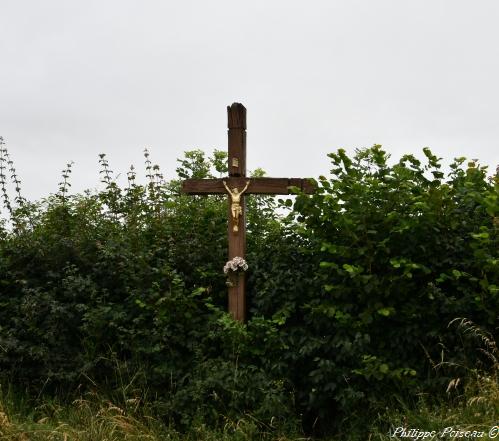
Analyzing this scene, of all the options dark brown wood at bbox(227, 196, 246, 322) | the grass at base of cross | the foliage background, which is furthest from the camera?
dark brown wood at bbox(227, 196, 246, 322)

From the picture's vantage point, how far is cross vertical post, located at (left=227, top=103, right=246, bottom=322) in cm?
799

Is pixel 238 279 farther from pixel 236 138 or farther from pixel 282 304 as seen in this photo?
pixel 236 138

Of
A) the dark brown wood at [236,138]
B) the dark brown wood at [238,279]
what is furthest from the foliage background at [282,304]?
the dark brown wood at [236,138]

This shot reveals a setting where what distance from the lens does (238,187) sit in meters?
8.22

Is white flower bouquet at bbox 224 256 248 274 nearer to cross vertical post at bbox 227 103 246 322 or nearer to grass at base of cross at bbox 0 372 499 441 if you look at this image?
cross vertical post at bbox 227 103 246 322

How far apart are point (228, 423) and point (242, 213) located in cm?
235

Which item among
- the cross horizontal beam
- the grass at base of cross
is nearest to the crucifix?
the cross horizontal beam

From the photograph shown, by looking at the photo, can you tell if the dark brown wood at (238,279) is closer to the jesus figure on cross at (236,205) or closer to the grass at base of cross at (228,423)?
the jesus figure on cross at (236,205)

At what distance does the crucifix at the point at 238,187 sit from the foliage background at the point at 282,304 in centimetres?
19

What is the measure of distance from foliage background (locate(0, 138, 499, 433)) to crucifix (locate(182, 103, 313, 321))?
0.63 ft

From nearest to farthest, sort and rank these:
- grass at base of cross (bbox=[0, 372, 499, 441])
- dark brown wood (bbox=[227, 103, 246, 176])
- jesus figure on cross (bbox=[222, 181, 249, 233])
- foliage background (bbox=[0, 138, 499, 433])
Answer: grass at base of cross (bbox=[0, 372, 499, 441]) → foliage background (bbox=[0, 138, 499, 433]) → jesus figure on cross (bbox=[222, 181, 249, 233]) → dark brown wood (bbox=[227, 103, 246, 176])

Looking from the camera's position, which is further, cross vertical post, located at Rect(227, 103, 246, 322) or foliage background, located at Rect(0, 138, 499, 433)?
cross vertical post, located at Rect(227, 103, 246, 322)

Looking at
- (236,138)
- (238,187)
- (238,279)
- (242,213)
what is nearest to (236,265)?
(238,279)

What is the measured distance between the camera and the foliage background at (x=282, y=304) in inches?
277
